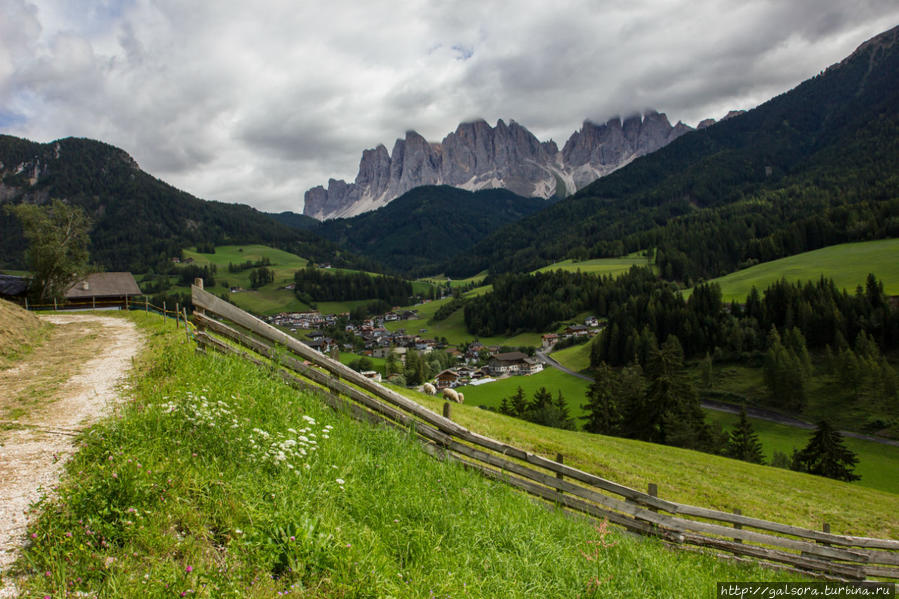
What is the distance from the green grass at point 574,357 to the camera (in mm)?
111394

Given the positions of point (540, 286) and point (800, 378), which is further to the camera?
point (540, 286)

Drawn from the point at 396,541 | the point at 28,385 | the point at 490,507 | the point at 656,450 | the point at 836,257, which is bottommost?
the point at 656,450

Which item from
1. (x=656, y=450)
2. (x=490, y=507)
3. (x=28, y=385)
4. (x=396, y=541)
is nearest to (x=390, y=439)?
(x=490, y=507)

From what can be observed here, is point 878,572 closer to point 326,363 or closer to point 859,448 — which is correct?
point 326,363

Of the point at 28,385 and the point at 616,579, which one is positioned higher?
the point at 28,385

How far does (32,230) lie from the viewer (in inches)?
1759

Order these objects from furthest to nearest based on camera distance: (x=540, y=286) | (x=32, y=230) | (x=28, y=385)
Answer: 1. (x=540, y=286)
2. (x=32, y=230)
3. (x=28, y=385)

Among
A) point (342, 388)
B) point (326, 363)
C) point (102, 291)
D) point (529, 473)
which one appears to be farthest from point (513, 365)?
point (326, 363)

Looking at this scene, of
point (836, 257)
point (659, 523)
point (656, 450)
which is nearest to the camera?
point (659, 523)

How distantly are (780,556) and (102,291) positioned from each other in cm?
6972

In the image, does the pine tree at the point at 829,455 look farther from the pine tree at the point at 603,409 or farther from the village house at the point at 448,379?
the village house at the point at 448,379

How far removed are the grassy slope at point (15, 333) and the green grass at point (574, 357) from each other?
339ft

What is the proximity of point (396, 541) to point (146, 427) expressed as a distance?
12.6 feet

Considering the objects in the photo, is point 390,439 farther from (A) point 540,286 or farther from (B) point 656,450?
(A) point 540,286
